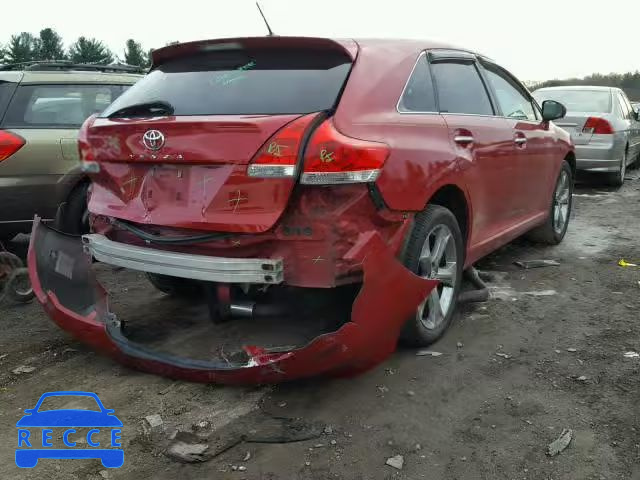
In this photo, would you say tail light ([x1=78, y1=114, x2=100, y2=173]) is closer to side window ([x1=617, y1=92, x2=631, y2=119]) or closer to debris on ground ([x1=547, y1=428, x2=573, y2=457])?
debris on ground ([x1=547, y1=428, x2=573, y2=457])

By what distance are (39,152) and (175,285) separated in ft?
6.12

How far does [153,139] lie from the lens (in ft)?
10.00

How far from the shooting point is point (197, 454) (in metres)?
2.60

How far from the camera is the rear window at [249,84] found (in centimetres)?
300

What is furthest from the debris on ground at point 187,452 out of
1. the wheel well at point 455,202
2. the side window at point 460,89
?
the side window at point 460,89

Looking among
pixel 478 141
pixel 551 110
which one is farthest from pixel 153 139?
pixel 551 110

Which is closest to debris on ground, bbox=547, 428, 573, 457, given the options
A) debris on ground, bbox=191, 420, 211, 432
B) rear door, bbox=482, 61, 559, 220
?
debris on ground, bbox=191, 420, 211, 432

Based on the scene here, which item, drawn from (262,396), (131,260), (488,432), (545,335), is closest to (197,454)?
(262,396)

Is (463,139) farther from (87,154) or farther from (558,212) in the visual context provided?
(558,212)

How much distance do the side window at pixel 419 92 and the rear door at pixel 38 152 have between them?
10.4 feet

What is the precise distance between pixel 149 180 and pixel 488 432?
204 cm

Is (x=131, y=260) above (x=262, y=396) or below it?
above

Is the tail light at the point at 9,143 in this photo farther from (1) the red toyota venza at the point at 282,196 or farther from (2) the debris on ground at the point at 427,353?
(2) the debris on ground at the point at 427,353

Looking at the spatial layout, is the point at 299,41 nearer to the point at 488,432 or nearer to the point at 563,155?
the point at 488,432
